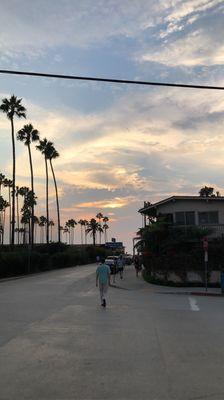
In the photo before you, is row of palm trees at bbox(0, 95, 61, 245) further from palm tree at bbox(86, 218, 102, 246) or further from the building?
palm tree at bbox(86, 218, 102, 246)

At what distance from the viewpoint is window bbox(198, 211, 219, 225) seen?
3903 cm

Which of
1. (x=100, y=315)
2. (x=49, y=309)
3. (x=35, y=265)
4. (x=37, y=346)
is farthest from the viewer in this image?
(x=35, y=265)

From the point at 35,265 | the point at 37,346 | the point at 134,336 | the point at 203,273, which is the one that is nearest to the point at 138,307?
the point at 134,336

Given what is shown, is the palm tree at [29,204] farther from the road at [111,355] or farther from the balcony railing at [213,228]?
the road at [111,355]

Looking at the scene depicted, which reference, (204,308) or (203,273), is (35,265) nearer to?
(203,273)

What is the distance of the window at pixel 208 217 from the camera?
3903 centimetres

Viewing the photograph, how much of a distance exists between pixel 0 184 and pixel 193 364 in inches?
3666

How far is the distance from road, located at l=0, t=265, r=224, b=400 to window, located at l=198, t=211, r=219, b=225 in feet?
72.3

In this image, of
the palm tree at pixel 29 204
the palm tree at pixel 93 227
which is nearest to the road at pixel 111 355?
the palm tree at pixel 29 204

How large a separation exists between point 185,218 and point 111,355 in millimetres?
30507

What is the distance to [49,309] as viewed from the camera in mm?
18234

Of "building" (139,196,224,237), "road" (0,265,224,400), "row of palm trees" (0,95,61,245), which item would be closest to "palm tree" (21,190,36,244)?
"row of palm trees" (0,95,61,245)

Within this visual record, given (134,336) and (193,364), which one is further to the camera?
(134,336)

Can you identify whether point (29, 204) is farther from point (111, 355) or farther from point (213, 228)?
point (111, 355)
